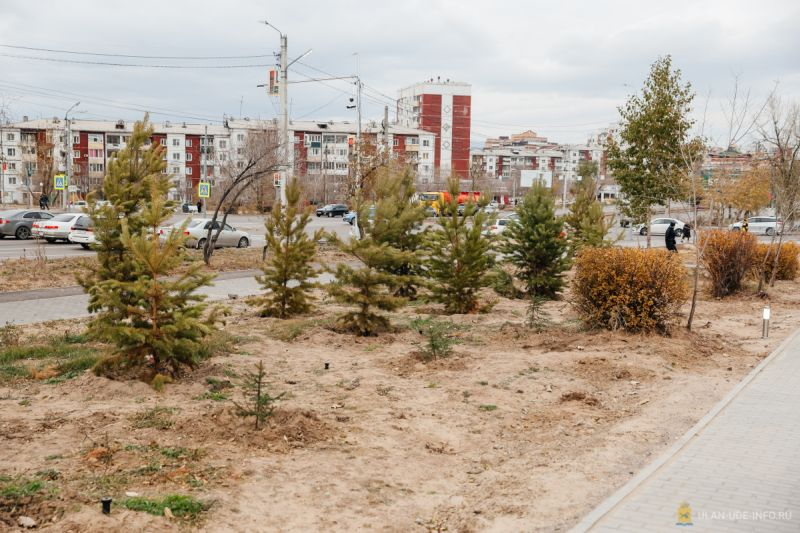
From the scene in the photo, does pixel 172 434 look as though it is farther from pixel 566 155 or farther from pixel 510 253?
pixel 566 155

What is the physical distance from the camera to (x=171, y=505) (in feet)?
18.1

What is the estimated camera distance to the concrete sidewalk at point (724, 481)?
18.1 feet

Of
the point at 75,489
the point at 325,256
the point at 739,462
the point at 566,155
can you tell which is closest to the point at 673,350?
the point at 739,462

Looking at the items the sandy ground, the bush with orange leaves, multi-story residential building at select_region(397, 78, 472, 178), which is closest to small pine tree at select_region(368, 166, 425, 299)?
the sandy ground

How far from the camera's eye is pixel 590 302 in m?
13.1

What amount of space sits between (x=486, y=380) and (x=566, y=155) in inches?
2859

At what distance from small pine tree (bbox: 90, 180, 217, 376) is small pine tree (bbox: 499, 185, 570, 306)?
29.3 ft

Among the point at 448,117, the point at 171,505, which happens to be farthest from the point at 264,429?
the point at 448,117

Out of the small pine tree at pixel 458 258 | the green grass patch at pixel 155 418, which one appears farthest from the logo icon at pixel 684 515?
the small pine tree at pixel 458 258

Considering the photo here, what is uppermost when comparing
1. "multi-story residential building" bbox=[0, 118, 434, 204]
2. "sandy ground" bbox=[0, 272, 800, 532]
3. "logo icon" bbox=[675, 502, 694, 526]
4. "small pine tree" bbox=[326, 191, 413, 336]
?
"multi-story residential building" bbox=[0, 118, 434, 204]

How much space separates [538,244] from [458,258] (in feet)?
9.04

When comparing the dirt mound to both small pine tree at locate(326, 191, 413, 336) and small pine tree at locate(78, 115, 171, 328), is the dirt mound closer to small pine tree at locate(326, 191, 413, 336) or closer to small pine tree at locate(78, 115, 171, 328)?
small pine tree at locate(78, 115, 171, 328)

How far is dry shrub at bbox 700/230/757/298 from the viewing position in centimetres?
1888

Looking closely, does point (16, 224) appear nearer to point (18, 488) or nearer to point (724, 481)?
point (18, 488)
